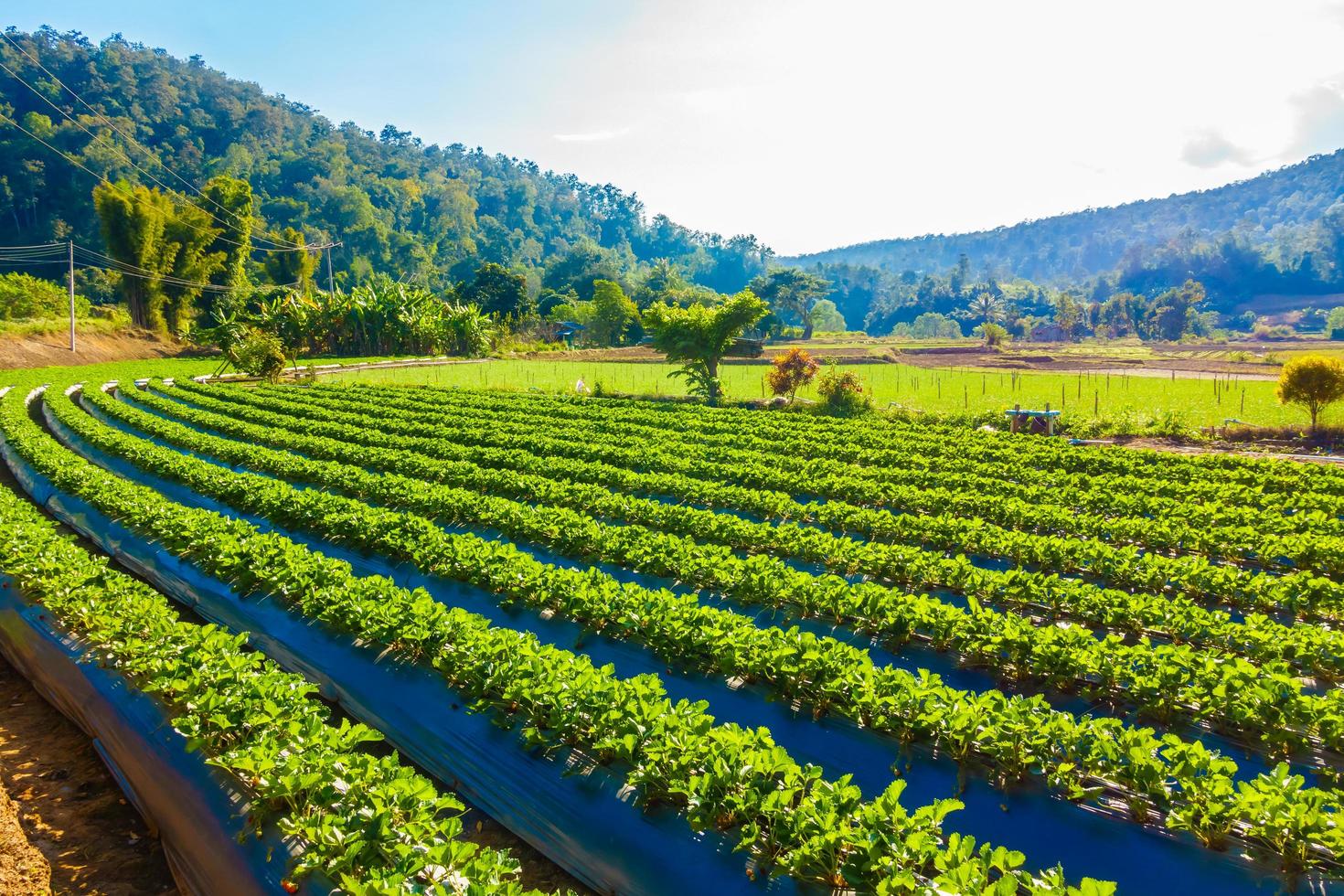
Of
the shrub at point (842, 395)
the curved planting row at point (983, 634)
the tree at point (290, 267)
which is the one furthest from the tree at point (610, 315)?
the curved planting row at point (983, 634)

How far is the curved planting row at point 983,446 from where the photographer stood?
12.7 meters

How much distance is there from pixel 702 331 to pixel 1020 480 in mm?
15904

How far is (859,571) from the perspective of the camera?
8.18 meters

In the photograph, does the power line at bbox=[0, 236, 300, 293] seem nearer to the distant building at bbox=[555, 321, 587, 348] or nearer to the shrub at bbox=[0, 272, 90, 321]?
the shrub at bbox=[0, 272, 90, 321]

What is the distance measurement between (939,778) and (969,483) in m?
8.59

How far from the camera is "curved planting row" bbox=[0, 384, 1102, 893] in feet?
11.3

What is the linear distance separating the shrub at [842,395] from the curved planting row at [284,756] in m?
19.8

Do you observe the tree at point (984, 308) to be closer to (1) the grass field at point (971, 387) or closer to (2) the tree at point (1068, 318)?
(2) the tree at point (1068, 318)

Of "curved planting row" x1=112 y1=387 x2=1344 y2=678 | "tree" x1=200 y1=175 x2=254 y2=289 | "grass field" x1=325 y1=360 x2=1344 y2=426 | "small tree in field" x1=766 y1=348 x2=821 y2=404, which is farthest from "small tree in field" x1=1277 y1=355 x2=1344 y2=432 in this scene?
"tree" x1=200 y1=175 x2=254 y2=289

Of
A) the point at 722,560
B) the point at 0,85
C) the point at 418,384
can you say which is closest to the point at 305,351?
the point at 418,384

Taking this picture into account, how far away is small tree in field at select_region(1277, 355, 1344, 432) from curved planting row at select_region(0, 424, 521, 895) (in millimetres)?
21450

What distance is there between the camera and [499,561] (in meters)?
7.61

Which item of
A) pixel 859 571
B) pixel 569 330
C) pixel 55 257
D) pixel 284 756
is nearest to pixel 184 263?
pixel 55 257

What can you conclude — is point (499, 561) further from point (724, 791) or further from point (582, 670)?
point (724, 791)
